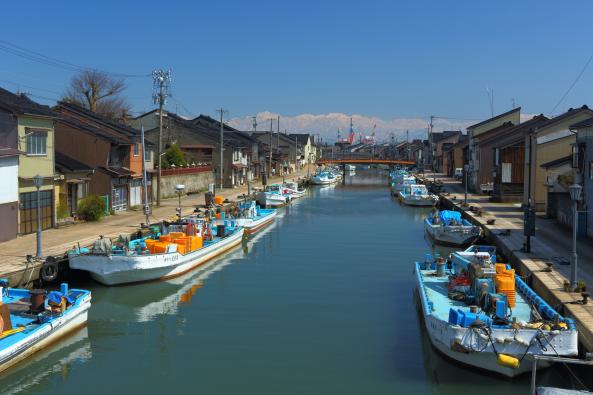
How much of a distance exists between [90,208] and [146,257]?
12691 millimetres

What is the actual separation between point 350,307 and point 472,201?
35.2 m

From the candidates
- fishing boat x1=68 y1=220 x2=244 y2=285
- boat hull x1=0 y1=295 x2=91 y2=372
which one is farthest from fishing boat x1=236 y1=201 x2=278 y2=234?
boat hull x1=0 y1=295 x2=91 y2=372

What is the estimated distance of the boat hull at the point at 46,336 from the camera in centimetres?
1484

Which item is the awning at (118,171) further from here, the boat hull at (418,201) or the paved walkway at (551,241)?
the boat hull at (418,201)

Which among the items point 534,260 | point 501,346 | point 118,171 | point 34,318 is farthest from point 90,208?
point 501,346

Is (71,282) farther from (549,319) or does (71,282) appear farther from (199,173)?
(199,173)

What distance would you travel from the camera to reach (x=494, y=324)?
48.8 feet

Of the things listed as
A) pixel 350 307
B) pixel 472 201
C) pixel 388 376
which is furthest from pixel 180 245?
pixel 472 201

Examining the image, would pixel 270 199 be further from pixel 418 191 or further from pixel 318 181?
pixel 318 181

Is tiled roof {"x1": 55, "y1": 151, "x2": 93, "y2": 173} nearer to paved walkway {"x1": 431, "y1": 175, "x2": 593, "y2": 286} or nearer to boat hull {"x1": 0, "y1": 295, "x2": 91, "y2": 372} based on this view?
boat hull {"x1": 0, "y1": 295, "x2": 91, "y2": 372}

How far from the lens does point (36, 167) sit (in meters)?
30.4

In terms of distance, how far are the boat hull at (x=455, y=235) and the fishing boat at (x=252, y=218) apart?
1193cm

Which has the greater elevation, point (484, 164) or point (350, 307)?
point (484, 164)

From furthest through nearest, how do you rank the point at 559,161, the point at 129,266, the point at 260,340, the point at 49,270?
the point at 559,161, the point at 129,266, the point at 49,270, the point at 260,340
